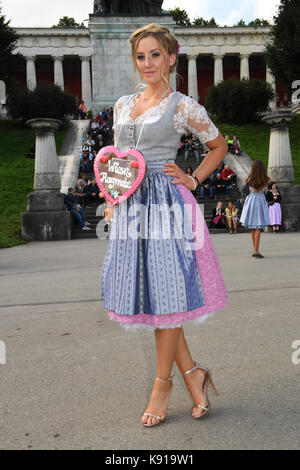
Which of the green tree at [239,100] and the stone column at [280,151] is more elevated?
the green tree at [239,100]

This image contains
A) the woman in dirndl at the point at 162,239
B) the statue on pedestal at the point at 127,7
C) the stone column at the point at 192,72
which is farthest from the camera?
the stone column at the point at 192,72

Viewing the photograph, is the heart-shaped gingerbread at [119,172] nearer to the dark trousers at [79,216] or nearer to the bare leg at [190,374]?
the bare leg at [190,374]

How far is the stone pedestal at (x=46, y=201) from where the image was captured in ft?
48.2

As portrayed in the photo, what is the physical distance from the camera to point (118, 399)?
9.53 feet

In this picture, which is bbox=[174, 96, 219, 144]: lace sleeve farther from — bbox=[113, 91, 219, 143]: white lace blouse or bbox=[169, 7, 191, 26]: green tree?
bbox=[169, 7, 191, 26]: green tree

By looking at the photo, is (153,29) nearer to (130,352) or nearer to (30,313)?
(130,352)

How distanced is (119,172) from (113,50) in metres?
24.7

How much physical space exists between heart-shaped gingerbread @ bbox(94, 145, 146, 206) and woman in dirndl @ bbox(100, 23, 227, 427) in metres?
0.08

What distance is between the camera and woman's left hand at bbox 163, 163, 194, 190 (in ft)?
8.73

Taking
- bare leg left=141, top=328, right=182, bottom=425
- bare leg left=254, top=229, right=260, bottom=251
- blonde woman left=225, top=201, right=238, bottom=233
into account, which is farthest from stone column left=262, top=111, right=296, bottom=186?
bare leg left=141, top=328, right=182, bottom=425

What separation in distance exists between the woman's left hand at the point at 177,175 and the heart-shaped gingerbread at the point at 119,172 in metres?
→ 0.13

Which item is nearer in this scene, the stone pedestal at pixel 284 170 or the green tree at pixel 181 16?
the stone pedestal at pixel 284 170

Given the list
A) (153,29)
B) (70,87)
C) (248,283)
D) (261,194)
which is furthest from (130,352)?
(70,87)

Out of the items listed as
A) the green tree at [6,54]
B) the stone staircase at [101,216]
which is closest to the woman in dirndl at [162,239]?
the stone staircase at [101,216]
